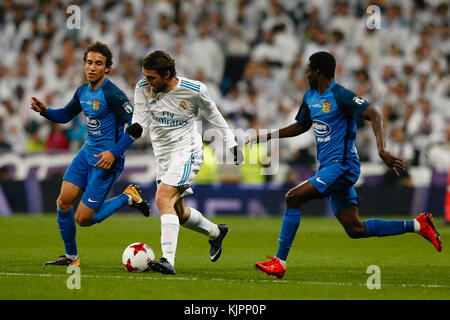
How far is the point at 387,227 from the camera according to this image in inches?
335

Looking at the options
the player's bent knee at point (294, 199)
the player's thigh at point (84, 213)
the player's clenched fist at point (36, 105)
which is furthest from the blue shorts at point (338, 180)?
the player's clenched fist at point (36, 105)

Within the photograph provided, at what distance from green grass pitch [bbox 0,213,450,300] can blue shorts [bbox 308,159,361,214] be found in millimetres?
813

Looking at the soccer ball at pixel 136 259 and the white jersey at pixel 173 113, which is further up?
the white jersey at pixel 173 113

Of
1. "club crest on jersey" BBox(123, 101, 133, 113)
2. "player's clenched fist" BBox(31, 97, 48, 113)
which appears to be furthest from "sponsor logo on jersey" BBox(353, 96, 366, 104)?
"player's clenched fist" BBox(31, 97, 48, 113)

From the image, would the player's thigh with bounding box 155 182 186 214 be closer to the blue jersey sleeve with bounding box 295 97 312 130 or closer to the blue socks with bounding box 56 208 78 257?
the blue socks with bounding box 56 208 78 257

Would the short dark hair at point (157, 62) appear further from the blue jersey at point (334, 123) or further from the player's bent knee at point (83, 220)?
the player's bent knee at point (83, 220)

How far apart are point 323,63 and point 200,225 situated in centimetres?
235

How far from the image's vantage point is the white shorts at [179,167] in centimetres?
822

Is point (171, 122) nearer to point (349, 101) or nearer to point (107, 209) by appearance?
point (107, 209)

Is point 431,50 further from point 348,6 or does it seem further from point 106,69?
point 106,69

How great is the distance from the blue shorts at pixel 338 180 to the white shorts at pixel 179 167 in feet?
4.16

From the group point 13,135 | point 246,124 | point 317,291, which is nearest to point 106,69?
point 317,291

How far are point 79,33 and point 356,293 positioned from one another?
15.5 m

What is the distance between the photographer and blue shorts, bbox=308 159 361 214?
7949mm
